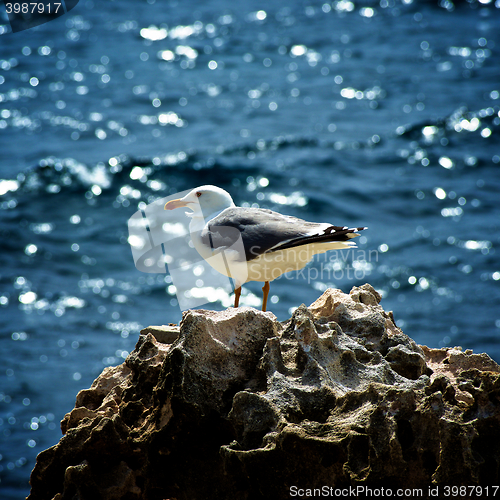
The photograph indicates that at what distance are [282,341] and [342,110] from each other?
18022 millimetres

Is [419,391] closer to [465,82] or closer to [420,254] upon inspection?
[420,254]

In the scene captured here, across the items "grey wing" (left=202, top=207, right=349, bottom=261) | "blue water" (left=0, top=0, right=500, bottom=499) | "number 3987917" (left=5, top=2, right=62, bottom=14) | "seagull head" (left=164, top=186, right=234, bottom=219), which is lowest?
"blue water" (left=0, top=0, right=500, bottom=499)

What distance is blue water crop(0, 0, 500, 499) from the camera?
14227mm

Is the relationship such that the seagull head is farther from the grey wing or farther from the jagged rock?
the jagged rock

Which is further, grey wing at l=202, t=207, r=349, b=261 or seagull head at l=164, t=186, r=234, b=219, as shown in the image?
seagull head at l=164, t=186, r=234, b=219

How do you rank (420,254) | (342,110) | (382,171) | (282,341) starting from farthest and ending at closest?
(342,110) → (382,171) → (420,254) → (282,341)

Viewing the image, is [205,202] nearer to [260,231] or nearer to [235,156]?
[260,231]

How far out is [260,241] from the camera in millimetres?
5703

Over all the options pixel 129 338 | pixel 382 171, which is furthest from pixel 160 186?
pixel 382 171

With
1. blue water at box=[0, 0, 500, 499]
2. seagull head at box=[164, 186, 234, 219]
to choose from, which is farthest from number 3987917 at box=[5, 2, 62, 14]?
seagull head at box=[164, 186, 234, 219]

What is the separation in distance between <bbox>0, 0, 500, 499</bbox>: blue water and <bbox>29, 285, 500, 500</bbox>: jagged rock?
760 cm

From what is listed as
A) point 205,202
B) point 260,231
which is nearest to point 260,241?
point 260,231

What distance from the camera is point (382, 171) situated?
18641mm

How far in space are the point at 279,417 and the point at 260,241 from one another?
2.15m
